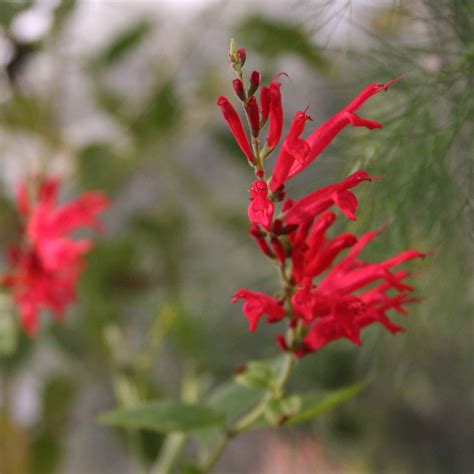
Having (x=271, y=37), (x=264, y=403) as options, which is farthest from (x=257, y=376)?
(x=271, y=37)

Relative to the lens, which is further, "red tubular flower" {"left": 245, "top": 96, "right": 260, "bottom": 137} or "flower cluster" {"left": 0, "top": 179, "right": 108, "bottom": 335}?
"flower cluster" {"left": 0, "top": 179, "right": 108, "bottom": 335}

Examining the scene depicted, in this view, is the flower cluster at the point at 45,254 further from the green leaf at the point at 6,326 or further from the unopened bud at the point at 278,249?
the unopened bud at the point at 278,249

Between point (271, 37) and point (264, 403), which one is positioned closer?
point (264, 403)

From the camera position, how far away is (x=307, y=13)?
294 mm

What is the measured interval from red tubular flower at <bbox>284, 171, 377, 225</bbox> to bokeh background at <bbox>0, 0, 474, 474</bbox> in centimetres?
19

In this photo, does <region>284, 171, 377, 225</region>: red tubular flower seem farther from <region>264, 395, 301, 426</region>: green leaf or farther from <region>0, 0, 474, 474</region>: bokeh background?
<region>0, 0, 474, 474</region>: bokeh background

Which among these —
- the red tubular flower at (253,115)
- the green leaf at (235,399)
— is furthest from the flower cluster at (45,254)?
the red tubular flower at (253,115)

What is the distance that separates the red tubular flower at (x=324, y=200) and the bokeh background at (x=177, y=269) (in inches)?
7.4

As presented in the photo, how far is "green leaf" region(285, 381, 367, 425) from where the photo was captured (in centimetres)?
28

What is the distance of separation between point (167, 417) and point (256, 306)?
0.25 feet

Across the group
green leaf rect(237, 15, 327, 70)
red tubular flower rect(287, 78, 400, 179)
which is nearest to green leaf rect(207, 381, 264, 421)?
red tubular flower rect(287, 78, 400, 179)

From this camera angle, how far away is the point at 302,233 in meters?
0.24

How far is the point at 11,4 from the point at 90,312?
29cm

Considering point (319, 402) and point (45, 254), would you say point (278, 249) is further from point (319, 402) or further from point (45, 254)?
point (45, 254)
